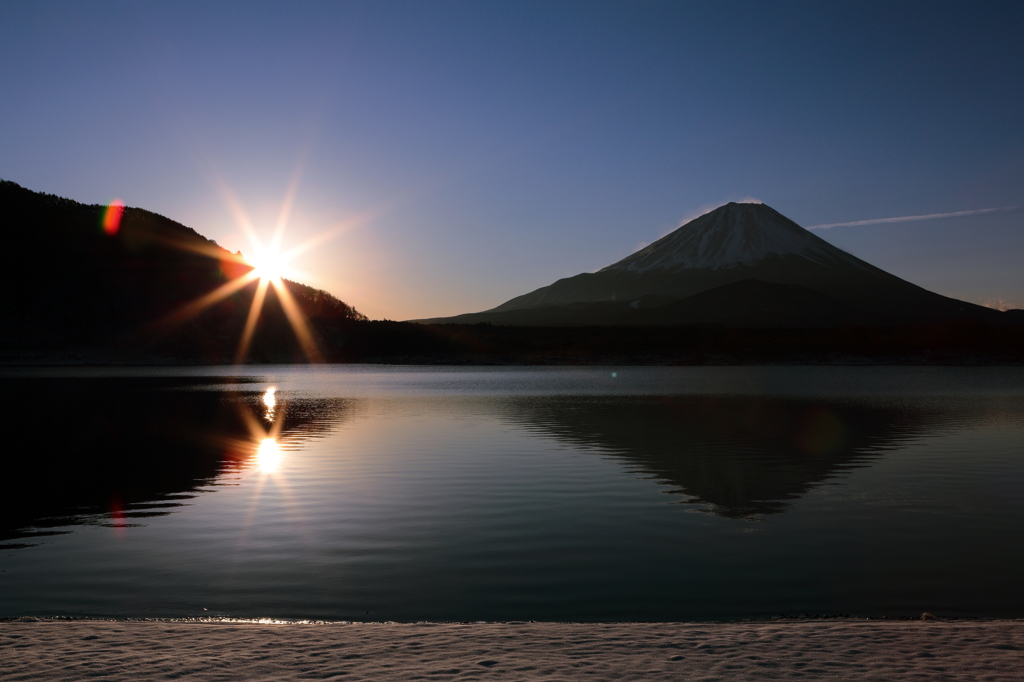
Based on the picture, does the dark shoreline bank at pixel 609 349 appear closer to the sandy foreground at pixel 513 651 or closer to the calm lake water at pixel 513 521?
the calm lake water at pixel 513 521

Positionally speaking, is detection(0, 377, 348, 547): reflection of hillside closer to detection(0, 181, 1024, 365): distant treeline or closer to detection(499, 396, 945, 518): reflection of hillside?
detection(499, 396, 945, 518): reflection of hillside

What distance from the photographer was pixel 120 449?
26672 millimetres

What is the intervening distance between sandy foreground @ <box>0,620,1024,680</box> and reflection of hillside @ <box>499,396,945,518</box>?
815 centimetres

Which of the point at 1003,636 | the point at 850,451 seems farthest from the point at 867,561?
the point at 850,451

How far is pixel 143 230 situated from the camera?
195 m

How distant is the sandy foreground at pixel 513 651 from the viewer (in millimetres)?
6676

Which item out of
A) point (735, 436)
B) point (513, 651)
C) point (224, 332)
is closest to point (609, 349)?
point (224, 332)

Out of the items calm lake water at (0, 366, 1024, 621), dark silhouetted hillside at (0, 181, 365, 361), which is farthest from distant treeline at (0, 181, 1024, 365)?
calm lake water at (0, 366, 1024, 621)

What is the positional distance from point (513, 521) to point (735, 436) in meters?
17.6

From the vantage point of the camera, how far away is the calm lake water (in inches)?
399

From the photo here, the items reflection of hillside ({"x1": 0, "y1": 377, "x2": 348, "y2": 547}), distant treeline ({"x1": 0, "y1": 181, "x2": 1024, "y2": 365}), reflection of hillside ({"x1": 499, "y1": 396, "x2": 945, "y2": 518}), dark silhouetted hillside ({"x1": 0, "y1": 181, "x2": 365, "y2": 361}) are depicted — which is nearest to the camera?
reflection of hillside ({"x1": 0, "y1": 377, "x2": 348, "y2": 547})

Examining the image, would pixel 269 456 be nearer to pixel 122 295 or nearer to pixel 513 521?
pixel 513 521

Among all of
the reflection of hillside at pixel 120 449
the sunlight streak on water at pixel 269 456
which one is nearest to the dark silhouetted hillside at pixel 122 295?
the reflection of hillside at pixel 120 449

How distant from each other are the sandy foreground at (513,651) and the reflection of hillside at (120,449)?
825 cm
